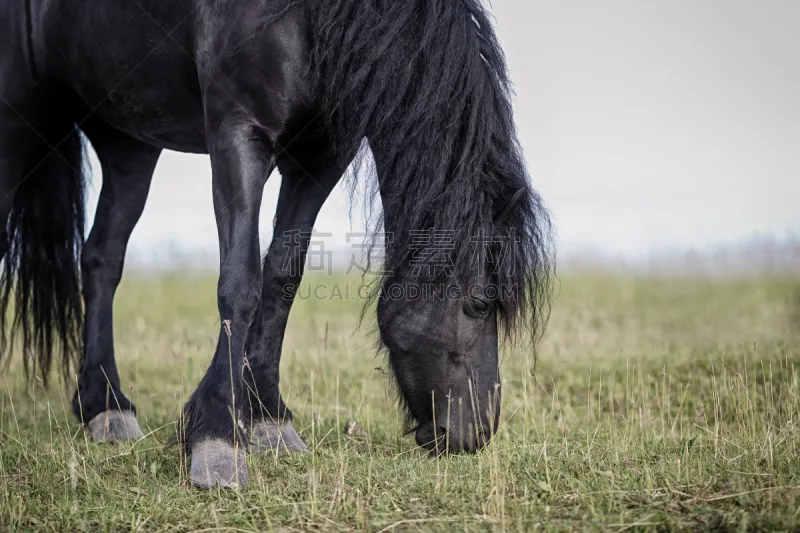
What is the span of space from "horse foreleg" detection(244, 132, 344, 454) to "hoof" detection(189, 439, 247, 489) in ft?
2.81

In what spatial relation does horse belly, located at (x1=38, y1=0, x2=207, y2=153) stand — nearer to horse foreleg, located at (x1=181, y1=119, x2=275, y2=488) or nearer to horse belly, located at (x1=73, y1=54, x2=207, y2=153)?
horse belly, located at (x1=73, y1=54, x2=207, y2=153)

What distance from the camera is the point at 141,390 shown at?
22.3 feet

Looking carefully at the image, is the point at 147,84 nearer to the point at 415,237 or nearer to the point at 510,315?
the point at 415,237

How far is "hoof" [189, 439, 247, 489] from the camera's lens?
353 centimetres

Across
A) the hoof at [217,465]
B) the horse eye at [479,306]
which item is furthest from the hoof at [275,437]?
the horse eye at [479,306]

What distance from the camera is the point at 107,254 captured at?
574cm

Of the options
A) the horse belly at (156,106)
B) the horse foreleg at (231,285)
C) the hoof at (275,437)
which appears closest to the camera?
the horse foreleg at (231,285)

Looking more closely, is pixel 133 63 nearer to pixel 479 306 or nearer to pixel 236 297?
pixel 236 297

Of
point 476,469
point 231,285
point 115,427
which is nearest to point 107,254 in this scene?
point 115,427

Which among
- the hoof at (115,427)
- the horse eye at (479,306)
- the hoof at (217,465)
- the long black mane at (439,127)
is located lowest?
the hoof at (115,427)

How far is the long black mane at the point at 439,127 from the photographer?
3.74 meters

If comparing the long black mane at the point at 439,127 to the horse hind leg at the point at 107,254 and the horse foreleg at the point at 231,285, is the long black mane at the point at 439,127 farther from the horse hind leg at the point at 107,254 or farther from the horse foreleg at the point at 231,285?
the horse hind leg at the point at 107,254

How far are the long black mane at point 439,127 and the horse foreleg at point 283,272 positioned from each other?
702 mm

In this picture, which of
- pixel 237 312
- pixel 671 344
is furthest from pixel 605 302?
pixel 237 312
